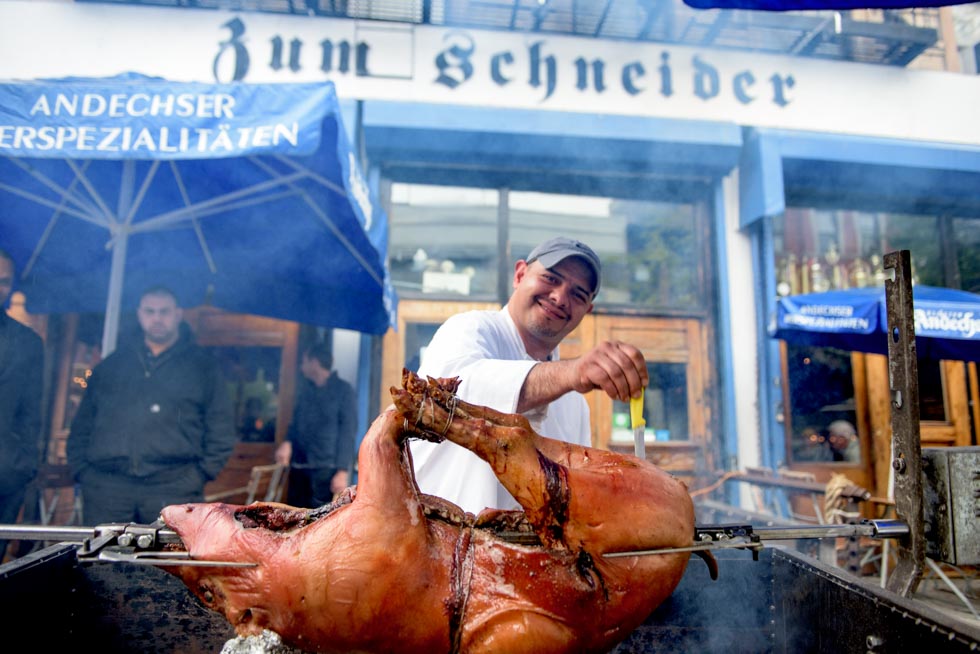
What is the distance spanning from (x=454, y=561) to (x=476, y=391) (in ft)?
1.76

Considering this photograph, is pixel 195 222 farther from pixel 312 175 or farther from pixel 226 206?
pixel 312 175

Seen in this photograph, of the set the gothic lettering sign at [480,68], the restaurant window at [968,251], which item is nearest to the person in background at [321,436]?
the gothic lettering sign at [480,68]

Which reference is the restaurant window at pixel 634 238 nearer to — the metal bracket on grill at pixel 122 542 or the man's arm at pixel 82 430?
the man's arm at pixel 82 430

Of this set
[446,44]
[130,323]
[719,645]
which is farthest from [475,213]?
[719,645]

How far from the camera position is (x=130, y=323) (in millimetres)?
5828

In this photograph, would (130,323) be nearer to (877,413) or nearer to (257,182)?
(257,182)

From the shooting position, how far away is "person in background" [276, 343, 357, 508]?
5.21 m

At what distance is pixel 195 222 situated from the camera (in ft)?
15.4

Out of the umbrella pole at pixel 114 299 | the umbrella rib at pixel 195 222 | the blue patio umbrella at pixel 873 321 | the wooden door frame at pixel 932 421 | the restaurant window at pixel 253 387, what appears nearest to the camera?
the umbrella pole at pixel 114 299

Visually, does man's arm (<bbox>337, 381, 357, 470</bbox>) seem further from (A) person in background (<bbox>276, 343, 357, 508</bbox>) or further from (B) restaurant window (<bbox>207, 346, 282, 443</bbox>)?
(B) restaurant window (<bbox>207, 346, 282, 443</bbox>)

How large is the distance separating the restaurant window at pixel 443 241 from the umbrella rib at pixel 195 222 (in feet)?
6.20

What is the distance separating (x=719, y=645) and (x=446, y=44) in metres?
6.29

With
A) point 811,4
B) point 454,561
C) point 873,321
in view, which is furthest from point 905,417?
point 873,321

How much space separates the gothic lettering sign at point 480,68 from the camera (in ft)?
19.7
